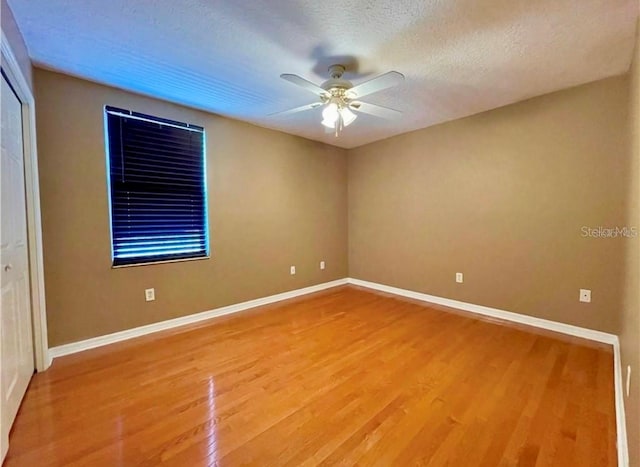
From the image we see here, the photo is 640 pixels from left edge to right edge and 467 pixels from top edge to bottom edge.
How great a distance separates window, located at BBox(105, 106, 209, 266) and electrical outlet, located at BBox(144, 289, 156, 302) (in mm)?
302

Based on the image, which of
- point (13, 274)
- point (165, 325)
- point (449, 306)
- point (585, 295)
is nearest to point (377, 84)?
point (13, 274)

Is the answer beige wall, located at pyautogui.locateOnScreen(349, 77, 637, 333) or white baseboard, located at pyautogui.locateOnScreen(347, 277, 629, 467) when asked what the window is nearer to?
beige wall, located at pyautogui.locateOnScreen(349, 77, 637, 333)

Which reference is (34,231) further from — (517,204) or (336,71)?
(517,204)

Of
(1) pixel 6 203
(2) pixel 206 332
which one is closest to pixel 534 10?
(1) pixel 6 203

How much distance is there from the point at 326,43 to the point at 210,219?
86.7 inches

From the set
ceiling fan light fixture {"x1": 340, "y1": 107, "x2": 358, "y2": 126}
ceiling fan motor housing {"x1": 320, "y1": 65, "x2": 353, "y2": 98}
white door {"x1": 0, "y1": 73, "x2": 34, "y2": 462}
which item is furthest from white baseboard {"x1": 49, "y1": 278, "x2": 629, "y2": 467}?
ceiling fan motor housing {"x1": 320, "y1": 65, "x2": 353, "y2": 98}

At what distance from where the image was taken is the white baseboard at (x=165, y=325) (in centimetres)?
247

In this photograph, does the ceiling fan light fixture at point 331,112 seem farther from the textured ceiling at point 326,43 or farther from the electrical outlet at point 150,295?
the electrical outlet at point 150,295

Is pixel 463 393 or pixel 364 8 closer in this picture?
pixel 364 8

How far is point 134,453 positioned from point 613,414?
2.63m

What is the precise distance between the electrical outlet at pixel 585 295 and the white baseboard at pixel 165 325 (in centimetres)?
307

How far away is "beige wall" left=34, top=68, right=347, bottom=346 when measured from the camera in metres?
2.41

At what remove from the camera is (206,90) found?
2688mm

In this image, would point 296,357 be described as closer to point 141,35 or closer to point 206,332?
point 206,332
